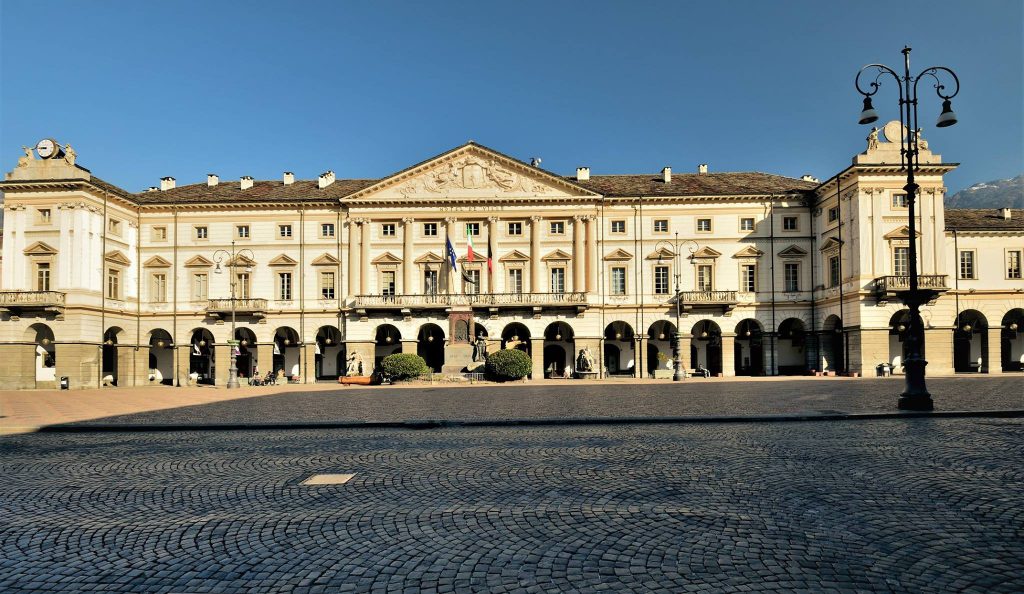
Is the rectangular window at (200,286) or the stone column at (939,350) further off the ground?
the rectangular window at (200,286)

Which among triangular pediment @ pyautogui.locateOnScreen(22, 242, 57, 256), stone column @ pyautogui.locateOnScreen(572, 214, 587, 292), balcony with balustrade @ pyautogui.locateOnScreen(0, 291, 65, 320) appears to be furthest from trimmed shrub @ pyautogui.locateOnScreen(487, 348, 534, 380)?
Answer: triangular pediment @ pyautogui.locateOnScreen(22, 242, 57, 256)

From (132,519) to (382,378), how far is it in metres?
33.5

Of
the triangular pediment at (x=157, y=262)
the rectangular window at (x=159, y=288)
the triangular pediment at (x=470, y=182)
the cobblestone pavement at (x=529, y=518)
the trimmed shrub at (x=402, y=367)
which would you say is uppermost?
the triangular pediment at (x=470, y=182)

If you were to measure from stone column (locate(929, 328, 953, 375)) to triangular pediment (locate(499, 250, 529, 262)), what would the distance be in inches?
1071

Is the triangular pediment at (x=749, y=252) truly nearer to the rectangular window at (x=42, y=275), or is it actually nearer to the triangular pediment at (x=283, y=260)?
the triangular pediment at (x=283, y=260)

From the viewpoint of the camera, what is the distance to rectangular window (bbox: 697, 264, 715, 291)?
46969mm

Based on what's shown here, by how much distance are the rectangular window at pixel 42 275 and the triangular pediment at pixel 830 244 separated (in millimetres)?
52820

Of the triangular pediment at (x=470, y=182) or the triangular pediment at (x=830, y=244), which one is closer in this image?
the triangular pediment at (x=830, y=244)

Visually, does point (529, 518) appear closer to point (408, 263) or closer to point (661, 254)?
point (408, 263)

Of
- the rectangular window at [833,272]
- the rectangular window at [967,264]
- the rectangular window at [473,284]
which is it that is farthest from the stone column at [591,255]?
the rectangular window at [967,264]

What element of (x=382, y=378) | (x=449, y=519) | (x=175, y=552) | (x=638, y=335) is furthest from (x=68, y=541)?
(x=638, y=335)

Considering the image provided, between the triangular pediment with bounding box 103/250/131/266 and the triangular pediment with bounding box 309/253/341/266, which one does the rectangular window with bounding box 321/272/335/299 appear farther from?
the triangular pediment with bounding box 103/250/131/266

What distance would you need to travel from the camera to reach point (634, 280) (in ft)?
155

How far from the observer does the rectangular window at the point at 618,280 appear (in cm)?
4750
